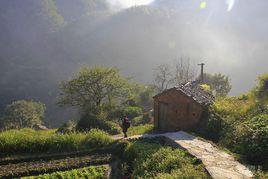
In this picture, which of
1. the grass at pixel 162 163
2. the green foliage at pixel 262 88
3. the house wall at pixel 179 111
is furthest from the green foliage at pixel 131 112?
the grass at pixel 162 163

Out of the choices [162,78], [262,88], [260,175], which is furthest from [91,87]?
Answer: [162,78]

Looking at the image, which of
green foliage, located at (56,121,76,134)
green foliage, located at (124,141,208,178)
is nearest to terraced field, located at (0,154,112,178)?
green foliage, located at (124,141,208,178)

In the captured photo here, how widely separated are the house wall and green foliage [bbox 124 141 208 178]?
253 inches

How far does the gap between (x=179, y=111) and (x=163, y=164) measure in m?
9.60

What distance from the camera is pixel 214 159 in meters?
12.8

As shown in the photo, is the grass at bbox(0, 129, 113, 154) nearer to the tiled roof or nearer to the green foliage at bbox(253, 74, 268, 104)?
the tiled roof

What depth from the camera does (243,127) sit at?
50.9 feet

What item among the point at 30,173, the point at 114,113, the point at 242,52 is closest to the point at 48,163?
the point at 30,173

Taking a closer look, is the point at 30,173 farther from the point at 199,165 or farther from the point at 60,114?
the point at 60,114

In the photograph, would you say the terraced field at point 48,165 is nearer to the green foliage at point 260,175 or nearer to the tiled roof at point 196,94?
the green foliage at point 260,175

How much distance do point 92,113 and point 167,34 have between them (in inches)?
4492

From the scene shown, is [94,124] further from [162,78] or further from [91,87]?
[162,78]

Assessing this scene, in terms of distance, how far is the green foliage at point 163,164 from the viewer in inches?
427

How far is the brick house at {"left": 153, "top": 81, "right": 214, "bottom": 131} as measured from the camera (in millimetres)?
20781
